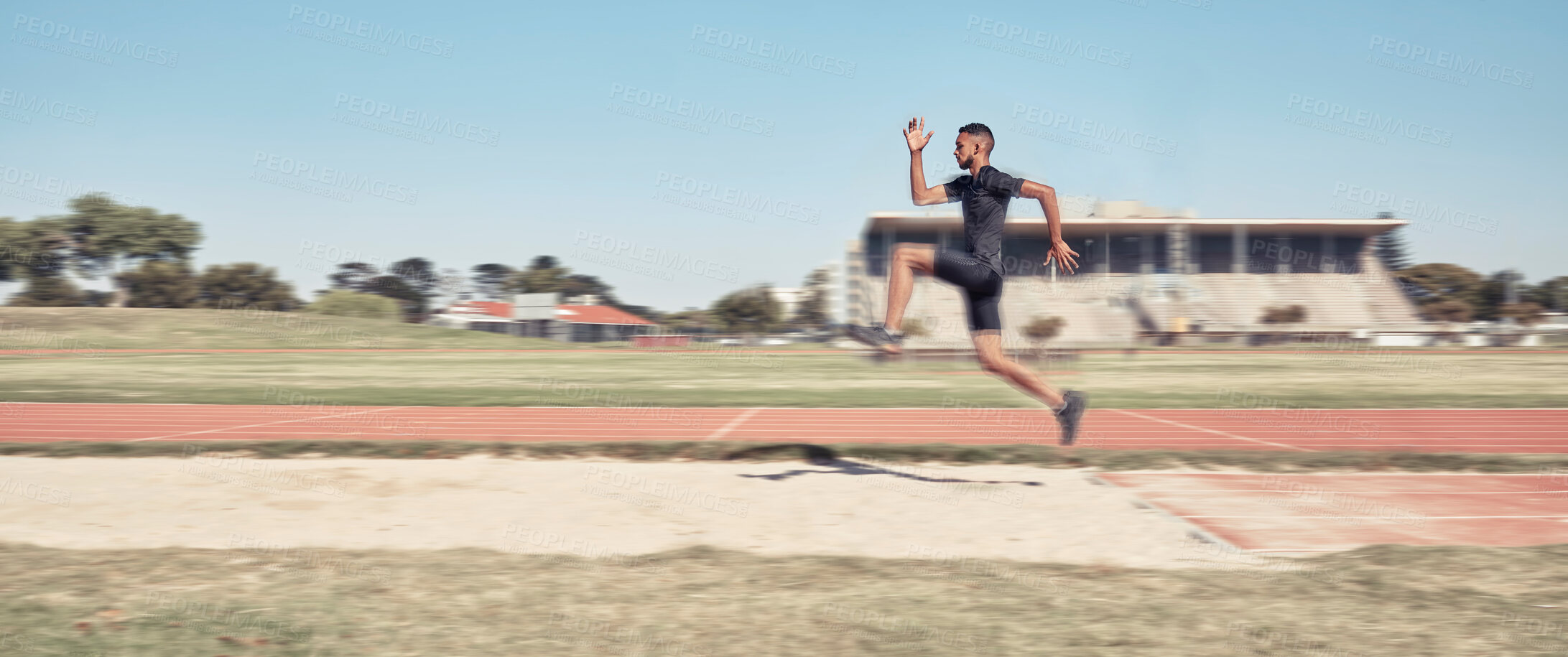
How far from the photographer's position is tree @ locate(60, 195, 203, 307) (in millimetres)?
80125

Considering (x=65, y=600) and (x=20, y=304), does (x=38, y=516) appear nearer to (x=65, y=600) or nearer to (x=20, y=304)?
(x=65, y=600)

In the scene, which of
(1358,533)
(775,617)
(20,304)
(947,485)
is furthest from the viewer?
(20,304)

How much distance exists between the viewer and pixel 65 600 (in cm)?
340

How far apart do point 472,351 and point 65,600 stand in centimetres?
4659

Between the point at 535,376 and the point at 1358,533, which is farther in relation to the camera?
the point at 535,376

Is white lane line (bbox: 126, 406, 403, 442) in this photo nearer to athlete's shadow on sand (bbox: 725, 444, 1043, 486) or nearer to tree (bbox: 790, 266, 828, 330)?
athlete's shadow on sand (bbox: 725, 444, 1043, 486)

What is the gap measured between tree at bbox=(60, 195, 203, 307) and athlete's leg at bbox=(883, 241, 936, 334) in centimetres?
9171

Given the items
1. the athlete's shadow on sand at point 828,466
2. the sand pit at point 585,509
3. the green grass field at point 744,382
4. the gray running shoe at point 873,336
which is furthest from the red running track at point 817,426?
the gray running shoe at point 873,336

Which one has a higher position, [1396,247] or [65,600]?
[1396,247]

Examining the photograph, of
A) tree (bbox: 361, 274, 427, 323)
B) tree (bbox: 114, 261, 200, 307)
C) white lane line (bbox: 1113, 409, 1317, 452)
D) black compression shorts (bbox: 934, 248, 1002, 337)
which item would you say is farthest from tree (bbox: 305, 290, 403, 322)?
black compression shorts (bbox: 934, 248, 1002, 337)

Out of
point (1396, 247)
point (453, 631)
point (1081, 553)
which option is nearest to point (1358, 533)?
point (1081, 553)

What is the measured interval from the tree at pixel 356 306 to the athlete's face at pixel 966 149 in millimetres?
74936

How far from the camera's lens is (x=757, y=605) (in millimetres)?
3426

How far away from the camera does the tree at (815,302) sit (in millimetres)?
146625
